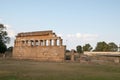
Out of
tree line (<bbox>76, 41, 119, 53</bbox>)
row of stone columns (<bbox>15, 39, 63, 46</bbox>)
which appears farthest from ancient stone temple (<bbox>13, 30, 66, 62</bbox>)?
tree line (<bbox>76, 41, 119, 53</bbox>)

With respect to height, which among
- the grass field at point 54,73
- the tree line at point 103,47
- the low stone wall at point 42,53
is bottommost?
the grass field at point 54,73

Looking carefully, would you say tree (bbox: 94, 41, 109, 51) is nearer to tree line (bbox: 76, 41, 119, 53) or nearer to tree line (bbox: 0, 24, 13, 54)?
tree line (bbox: 76, 41, 119, 53)

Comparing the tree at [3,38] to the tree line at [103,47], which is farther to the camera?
the tree line at [103,47]

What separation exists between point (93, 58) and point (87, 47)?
58.3 metres

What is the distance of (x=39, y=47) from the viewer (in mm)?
54188

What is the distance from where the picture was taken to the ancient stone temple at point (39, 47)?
49469 millimetres

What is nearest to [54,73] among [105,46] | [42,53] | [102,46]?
[42,53]

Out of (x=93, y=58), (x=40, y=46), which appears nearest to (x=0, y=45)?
(x=40, y=46)

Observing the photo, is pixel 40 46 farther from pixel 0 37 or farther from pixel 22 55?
pixel 0 37

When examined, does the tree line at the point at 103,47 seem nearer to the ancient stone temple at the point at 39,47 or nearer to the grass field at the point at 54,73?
the ancient stone temple at the point at 39,47

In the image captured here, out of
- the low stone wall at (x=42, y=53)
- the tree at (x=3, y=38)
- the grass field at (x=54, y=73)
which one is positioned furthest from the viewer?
the tree at (x=3, y=38)

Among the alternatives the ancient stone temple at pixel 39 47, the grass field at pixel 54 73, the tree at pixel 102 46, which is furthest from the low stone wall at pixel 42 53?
the tree at pixel 102 46

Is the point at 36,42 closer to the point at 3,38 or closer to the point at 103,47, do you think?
the point at 3,38

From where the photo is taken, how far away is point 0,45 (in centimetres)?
6594
